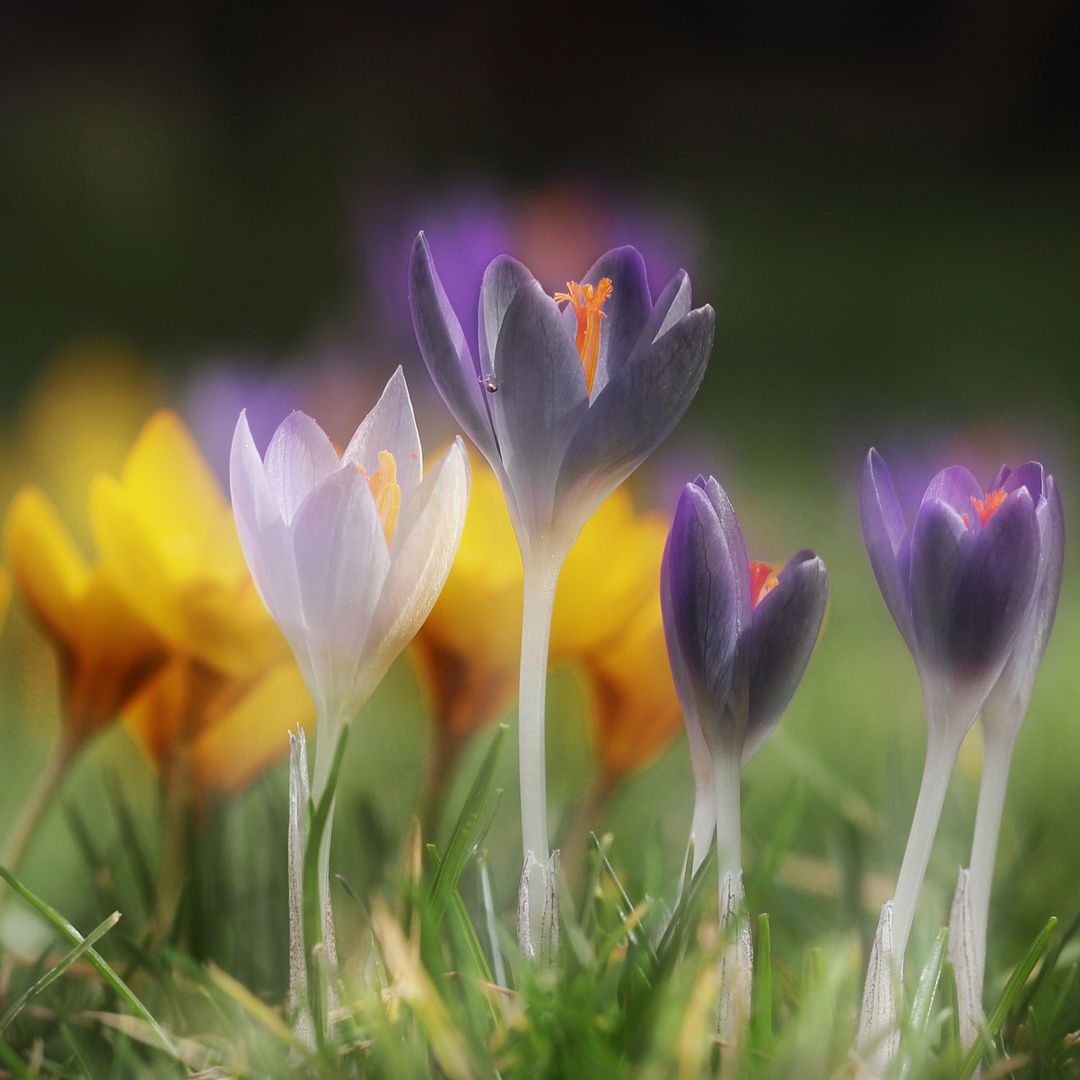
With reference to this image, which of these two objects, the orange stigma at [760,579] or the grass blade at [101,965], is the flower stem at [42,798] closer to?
the grass blade at [101,965]

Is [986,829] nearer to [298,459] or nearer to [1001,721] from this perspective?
[1001,721]

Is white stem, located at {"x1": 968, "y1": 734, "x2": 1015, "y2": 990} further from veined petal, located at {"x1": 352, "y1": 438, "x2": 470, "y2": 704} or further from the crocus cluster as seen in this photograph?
veined petal, located at {"x1": 352, "y1": 438, "x2": 470, "y2": 704}

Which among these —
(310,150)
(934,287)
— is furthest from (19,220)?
(934,287)

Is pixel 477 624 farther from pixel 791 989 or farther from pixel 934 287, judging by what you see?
pixel 934 287

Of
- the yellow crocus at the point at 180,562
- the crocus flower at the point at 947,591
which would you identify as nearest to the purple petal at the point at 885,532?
the crocus flower at the point at 947,591

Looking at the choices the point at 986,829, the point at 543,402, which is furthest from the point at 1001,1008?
the point at 543,402

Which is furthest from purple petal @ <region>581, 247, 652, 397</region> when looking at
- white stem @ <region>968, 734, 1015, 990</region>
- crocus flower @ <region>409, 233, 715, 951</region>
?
white stem @ <region>968, 734, 1015, 990</region>

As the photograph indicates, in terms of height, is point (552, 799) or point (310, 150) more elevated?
point (310, 150)
